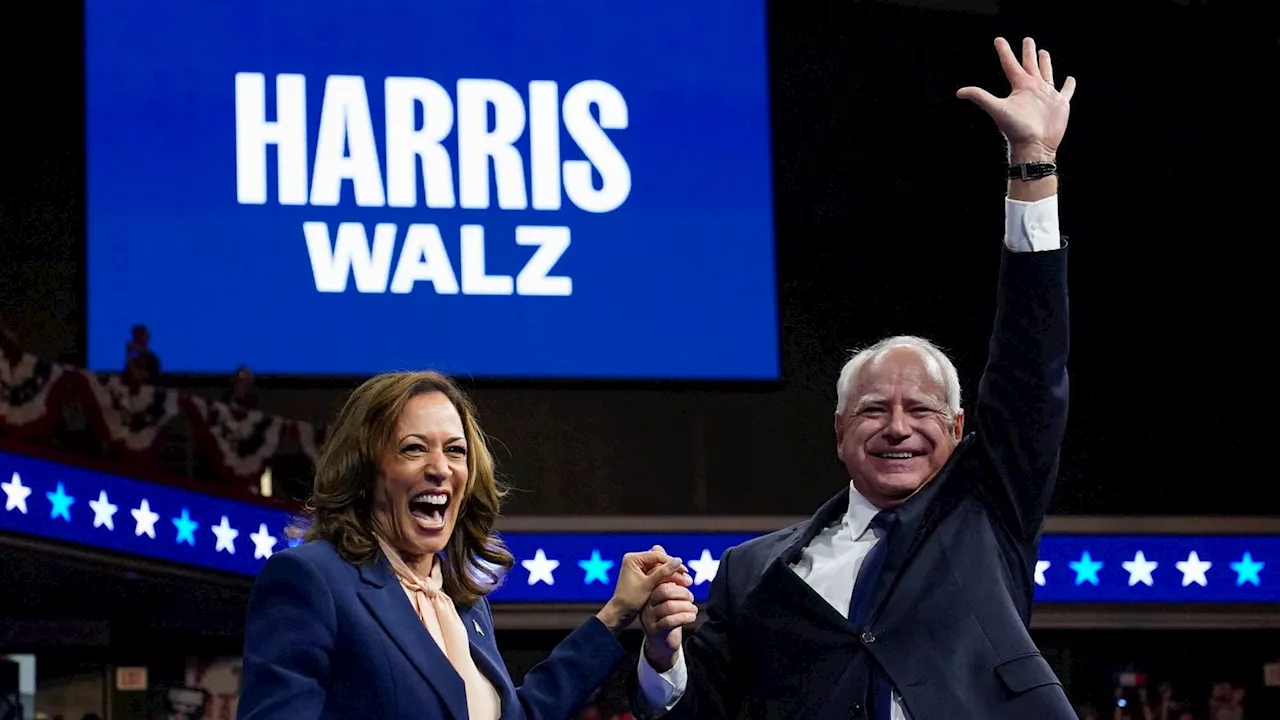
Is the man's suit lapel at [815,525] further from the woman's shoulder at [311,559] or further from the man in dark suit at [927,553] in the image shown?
the woman's shoulder at [311,559]

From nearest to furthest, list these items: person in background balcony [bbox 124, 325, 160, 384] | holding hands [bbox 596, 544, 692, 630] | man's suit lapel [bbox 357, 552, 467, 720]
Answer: man's suit lapel [bbox 357, 552, 467, 720], holding hands [bbox 596, 544, 692, 630], person in background balcony [bbox 124, 325, 160, 384]

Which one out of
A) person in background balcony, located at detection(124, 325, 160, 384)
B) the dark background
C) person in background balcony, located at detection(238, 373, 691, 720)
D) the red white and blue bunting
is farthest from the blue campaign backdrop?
person in background balcony, located at detection(238, 373, 691, 720)

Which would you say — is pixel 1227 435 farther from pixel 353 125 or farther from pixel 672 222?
pixel 353 125

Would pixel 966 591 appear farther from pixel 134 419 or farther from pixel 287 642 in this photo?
pixel 134 419

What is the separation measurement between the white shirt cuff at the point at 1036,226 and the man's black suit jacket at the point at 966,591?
15mm

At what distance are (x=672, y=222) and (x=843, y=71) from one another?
2413mm

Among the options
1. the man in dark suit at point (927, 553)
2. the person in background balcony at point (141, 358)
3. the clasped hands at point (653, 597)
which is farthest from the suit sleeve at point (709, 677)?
the person in background balcony at point (141, 358)

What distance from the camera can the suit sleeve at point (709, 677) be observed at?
304 centimetres

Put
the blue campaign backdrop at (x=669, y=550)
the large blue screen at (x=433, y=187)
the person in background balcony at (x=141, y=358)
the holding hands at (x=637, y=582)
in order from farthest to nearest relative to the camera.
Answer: the large blue screen at (x=433, y=187) → the person in background balcony at (x=141, y=358) → the blue campaign backdrop at (x=669, y=550) → the holding hands at (x=637, y=582)

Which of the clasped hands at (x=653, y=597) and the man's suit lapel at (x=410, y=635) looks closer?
the man's suit lapel at (x=410, y=635)

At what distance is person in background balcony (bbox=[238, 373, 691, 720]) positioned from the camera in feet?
8.02

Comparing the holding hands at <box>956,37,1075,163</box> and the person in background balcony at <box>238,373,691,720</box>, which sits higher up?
the holding hands at <box>956,37,1075,163</box>

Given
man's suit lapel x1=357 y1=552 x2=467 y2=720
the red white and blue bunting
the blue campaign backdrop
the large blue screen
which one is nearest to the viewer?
man's suit lapel x1=357 y1=552 x2=467 y2=720

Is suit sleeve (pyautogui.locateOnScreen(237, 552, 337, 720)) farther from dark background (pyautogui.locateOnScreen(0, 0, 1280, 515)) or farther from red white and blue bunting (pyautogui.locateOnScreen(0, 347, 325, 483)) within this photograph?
dark background (pyautogui.locateOnScreen(0, 0, 1280, 515))
